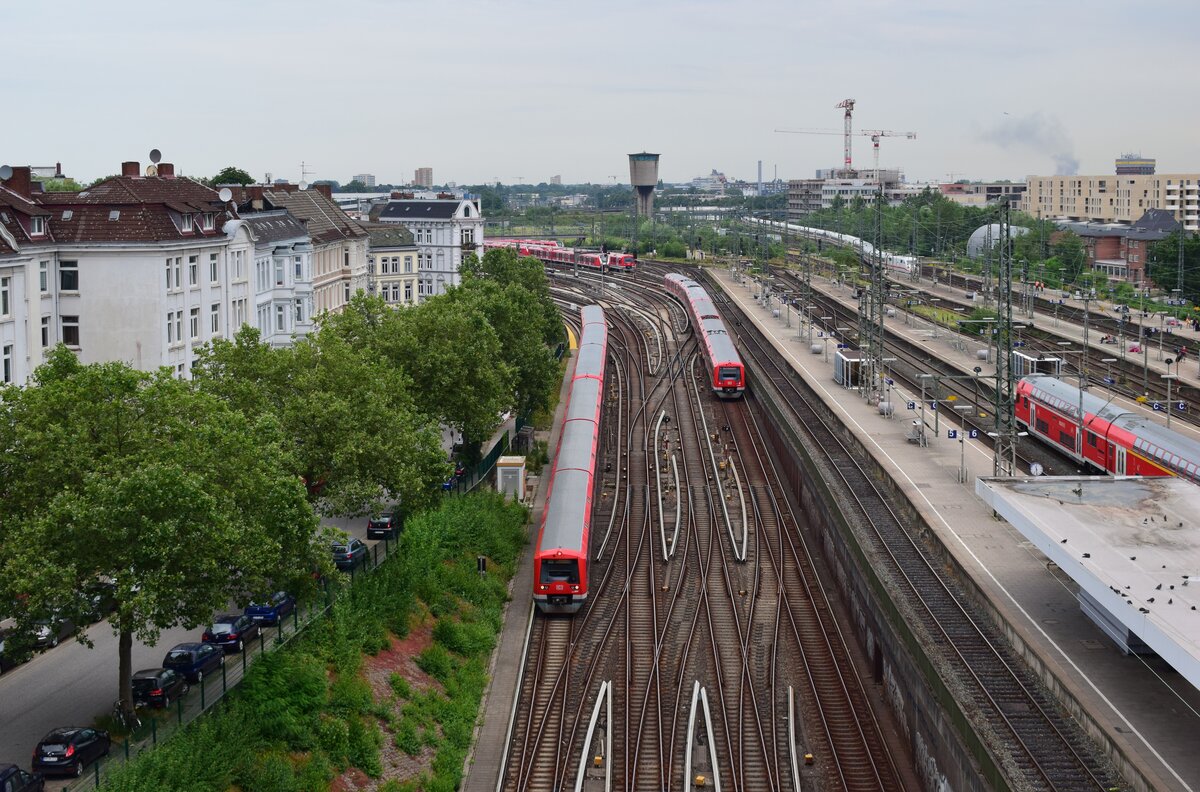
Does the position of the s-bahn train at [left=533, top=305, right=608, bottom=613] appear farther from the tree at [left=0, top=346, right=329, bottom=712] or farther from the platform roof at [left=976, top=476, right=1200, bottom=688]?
the platform roof at [left=976, top=476, right=1200, bottom=688]

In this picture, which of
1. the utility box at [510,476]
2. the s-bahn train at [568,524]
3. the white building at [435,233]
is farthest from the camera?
the white building at [435,233]

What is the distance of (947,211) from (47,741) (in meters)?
157

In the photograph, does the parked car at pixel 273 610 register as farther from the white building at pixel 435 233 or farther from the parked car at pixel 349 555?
the white building at pixel 435 233

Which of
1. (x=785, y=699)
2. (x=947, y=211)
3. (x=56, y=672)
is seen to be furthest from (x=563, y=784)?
(x=947, y=211)

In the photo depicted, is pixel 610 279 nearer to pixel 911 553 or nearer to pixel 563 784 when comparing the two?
pixel 911 553

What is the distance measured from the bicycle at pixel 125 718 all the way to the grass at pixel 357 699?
1.13 meters

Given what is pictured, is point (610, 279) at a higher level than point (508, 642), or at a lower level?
higher

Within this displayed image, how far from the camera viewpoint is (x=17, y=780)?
2341cm

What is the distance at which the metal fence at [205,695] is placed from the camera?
25609 millimetres

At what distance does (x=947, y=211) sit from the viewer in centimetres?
16812

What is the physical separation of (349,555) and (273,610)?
5.21 m

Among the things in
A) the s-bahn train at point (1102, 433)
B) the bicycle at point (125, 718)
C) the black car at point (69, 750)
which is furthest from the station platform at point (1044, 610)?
the black car at point (69, 750)

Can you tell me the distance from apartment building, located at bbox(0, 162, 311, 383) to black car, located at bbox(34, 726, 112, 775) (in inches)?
893

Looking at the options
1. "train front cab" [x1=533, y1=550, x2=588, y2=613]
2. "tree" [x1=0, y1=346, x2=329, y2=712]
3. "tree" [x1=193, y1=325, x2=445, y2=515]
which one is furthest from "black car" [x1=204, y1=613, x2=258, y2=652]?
"train front cab" [x1=533, y1=550, x2=588, y2=613]
